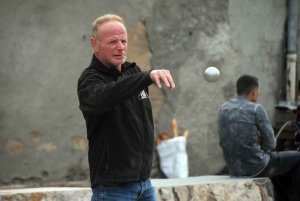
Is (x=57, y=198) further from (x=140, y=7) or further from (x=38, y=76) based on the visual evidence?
(x=140, y=7)

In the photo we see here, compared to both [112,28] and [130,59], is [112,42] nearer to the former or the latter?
[112,28]

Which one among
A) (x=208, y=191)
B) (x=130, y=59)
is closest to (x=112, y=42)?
(x=208, y=191)

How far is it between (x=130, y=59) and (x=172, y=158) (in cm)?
115

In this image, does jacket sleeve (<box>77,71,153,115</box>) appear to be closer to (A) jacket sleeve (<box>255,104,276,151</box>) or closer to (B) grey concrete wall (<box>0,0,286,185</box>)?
(A) jacket sleeve (<box>255,104,276,151</box>)

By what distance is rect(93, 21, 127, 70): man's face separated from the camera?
290 cm

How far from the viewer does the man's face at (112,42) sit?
2900mm

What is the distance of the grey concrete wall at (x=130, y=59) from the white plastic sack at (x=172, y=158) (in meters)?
0.13

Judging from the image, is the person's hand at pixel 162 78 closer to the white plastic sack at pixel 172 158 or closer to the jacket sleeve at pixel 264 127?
the jacket sleeve at pixel 264 127

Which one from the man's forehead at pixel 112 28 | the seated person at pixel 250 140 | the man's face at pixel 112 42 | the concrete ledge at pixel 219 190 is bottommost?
the concrete ledge at pixel 219 190

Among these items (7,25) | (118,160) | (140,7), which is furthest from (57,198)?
(140,7)

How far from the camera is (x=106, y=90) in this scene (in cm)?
271

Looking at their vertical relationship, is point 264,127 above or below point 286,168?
above

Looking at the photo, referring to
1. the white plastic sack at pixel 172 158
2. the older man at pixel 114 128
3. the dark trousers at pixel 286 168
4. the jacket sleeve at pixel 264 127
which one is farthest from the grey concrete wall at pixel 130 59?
the older man at pixel 114 128

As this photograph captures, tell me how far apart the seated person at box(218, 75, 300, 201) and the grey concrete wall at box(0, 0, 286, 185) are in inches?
58.9
